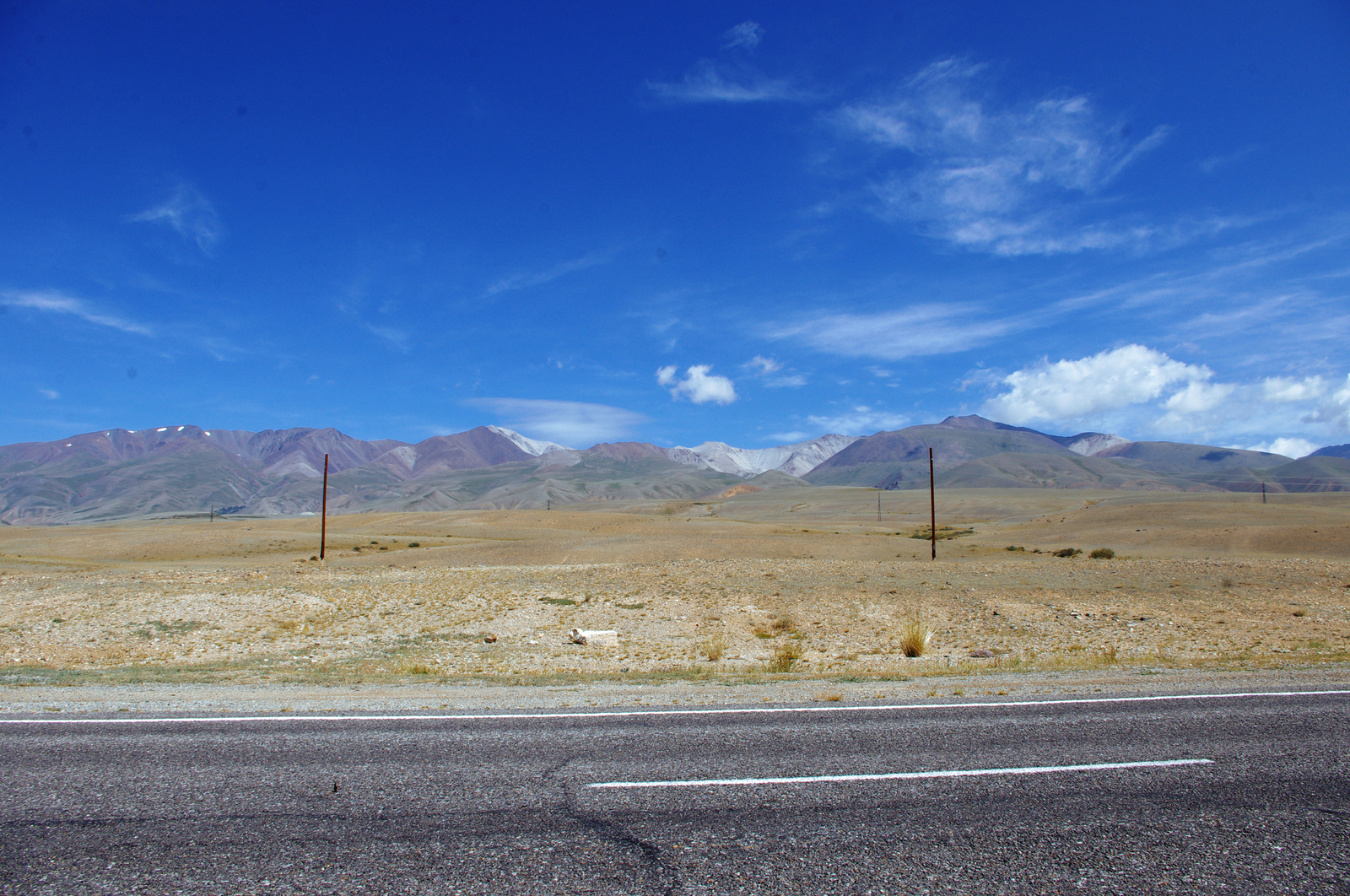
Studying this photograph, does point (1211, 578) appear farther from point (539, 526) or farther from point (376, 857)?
point (539, 526)

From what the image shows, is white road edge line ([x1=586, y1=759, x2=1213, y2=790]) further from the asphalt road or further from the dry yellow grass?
the dry yellow grass

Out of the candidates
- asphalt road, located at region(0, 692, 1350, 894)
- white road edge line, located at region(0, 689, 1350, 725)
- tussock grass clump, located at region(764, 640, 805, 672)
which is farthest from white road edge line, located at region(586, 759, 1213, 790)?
tussock grass clump, located at region(764, 640, 805, 672)

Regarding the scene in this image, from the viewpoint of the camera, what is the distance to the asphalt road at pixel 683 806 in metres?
4.93

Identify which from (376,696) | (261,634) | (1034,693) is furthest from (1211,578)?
(261,634)

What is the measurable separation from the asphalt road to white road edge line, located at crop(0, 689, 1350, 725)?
274 mm

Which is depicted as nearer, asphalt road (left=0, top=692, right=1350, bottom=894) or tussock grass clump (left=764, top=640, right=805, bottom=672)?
asphalt road (left=0, top=692, right=1350, bottom=894)

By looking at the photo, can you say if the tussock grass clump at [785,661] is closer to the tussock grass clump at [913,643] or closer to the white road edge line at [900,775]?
the tussock grass clump at [913,643]

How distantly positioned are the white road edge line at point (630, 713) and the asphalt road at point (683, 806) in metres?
0.27

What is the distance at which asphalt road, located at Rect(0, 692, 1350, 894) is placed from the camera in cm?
493

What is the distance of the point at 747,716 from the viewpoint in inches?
374

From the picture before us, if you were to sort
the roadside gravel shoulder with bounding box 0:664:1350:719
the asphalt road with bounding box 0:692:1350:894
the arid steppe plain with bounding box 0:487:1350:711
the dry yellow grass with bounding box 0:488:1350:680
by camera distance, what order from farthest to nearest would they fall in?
1. the dry yellow grass with bounding box 0:488:1350:680
2. the arid steppe plain with bounding box 0:487:1350:711
3. the roadside gravel shoulder with bounding box 0:664:1350:719
4. the asphalt road with bounding box 0:692:1350:894

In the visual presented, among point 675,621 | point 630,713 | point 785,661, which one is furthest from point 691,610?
point 630,713

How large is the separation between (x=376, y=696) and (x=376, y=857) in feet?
22.9

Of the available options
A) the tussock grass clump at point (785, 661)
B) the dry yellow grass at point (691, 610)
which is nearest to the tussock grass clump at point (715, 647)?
the dry yellow grass at point (691, 610)
